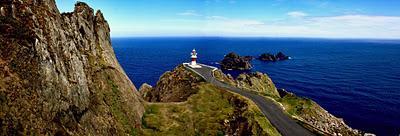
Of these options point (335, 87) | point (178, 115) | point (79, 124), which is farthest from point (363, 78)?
point (79, 124)

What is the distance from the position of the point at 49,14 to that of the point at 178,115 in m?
23.0

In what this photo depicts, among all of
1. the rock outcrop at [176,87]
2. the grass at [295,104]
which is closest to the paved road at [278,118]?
the grass at [295,104]

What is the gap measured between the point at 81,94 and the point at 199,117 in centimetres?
1917

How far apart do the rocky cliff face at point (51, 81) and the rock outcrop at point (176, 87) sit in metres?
18.9

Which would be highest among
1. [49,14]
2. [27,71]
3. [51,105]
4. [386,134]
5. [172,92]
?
[49,14]

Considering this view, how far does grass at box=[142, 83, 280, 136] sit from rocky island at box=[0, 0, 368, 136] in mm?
121

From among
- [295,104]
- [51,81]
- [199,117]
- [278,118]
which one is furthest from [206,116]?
[51,81]

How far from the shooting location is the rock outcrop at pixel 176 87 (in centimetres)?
5904

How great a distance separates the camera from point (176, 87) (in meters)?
65.0

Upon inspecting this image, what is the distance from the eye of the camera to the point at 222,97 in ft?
178

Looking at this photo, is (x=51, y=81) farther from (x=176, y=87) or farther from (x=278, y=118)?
(x=176, y=87)

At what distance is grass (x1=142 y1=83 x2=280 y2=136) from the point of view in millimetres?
42281

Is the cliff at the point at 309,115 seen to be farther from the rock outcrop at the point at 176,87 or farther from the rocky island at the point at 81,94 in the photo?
the rock outcrop at the point at 176,87

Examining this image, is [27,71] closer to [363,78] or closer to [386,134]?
[386,134]
